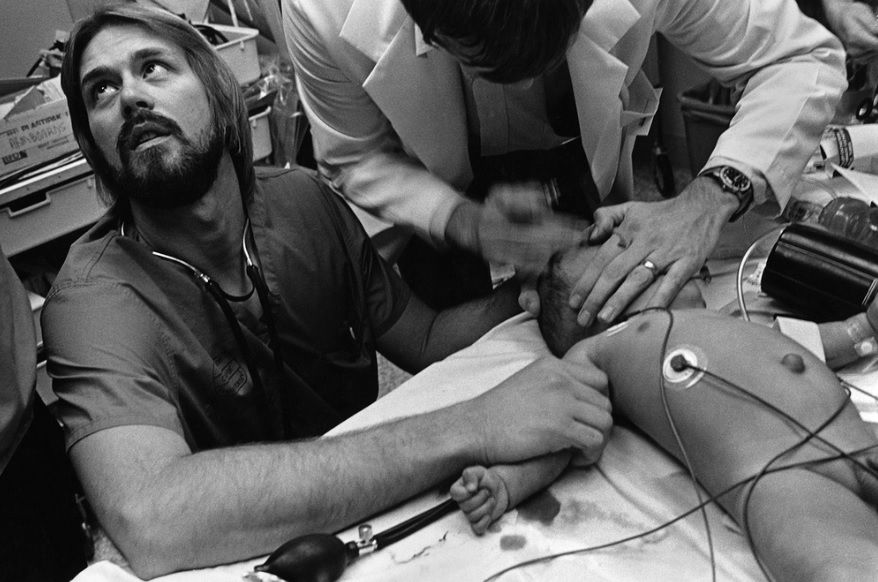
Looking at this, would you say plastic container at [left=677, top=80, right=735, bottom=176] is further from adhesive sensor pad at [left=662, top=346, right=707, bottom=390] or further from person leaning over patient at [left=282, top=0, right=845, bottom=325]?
adhesive sensor pad at [left=662, top=346, right=707, bottom=390]

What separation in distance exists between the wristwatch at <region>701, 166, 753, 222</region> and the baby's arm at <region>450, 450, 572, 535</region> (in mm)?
640

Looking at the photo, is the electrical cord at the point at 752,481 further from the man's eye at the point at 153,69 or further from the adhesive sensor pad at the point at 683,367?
the man's eye at the point at 153,69

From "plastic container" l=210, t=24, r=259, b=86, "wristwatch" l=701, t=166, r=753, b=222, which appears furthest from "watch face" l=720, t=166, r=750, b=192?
"plastic container" l=210, t=24, r=259, b=86

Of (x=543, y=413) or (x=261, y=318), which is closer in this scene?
(x=543, y=413)

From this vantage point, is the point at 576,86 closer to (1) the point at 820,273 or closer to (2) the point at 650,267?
(2) the point at 650,267

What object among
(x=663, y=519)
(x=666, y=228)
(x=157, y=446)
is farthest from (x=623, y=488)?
(x=157, y=446)

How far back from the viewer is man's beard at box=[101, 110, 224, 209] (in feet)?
4.10

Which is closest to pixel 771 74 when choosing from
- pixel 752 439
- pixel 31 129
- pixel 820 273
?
pixel 820 273

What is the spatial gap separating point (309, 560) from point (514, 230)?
0.65 meters

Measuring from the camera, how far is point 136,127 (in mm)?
1270

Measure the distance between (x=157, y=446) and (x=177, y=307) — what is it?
0.29m

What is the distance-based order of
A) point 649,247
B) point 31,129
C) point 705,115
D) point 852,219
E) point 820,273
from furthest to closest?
1. point 705,115
2. point 31,129
3. point 852,219
4. point 649,247
5. point 820,273

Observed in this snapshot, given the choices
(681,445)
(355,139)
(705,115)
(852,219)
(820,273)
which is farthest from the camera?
(705,115)

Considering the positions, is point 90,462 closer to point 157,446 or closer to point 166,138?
point 157,446
